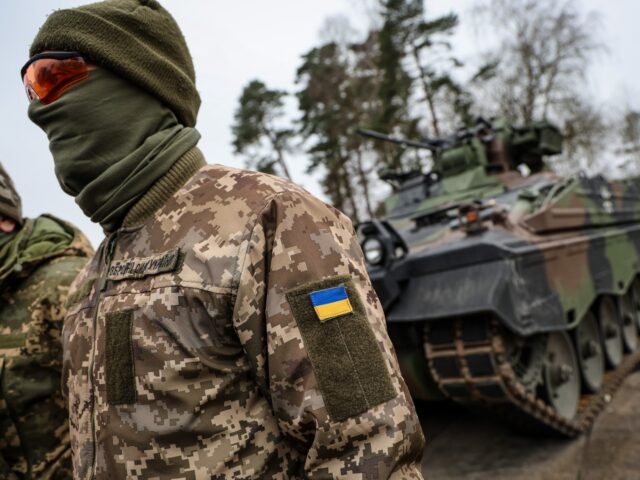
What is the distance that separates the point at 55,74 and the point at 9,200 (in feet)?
3.47

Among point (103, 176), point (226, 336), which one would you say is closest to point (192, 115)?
point (103, 176)

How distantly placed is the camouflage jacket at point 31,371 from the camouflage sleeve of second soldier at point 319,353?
121cm

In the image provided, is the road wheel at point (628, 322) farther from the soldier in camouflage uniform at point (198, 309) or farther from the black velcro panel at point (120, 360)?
the black velcro panel at point (120, 360)

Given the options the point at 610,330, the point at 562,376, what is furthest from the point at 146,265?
the point at 610,330

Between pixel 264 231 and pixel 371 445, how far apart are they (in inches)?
18.5

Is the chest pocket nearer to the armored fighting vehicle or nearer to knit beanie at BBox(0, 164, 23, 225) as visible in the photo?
knit beanie at BBox(0, 164, 23, 225)

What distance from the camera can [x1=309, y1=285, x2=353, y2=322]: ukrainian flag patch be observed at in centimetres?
116

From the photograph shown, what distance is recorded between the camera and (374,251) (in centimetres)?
429

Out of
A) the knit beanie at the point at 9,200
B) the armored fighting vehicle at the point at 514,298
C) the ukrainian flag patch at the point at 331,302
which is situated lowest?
the armored fighting vehicle at the point at 514,298

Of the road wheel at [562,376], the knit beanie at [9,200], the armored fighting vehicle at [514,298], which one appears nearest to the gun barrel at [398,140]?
the armored fighting vehicle at [514,298]

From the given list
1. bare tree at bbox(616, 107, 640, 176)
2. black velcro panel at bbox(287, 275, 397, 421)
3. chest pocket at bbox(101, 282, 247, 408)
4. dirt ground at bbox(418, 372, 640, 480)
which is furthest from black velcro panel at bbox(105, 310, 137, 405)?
bare tree at bbox(616, 107, 640, 176)

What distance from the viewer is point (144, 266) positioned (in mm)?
1312

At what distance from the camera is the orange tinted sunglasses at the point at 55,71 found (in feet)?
4.54

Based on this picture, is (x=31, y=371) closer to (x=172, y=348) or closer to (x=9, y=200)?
(x=9, y=200)
